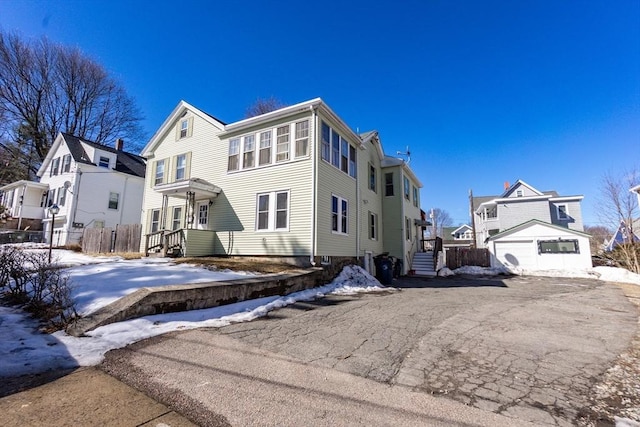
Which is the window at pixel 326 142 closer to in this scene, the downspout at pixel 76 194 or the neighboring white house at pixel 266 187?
the neighboring white house at pixel 266 187

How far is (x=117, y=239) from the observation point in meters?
15.6

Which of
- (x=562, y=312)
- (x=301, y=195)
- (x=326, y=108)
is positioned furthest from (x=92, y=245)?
(x=562, y=312)

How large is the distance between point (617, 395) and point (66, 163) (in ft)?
103

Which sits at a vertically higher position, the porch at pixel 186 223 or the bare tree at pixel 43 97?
the bare tree at pixel 43 97

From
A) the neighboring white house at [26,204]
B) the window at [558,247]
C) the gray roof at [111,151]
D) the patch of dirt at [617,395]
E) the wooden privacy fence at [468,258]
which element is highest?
the gray roof at [111,151]

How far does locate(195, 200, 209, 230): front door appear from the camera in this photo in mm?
13812

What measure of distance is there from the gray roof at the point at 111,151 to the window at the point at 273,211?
744 inches

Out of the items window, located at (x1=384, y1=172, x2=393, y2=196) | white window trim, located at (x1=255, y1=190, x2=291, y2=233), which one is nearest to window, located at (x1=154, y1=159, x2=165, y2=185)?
white window trim, located at (x1=255, y1=190, x2=291, y2=233)

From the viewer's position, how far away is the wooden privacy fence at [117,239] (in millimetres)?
15338

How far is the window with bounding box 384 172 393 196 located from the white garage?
9.43 meters

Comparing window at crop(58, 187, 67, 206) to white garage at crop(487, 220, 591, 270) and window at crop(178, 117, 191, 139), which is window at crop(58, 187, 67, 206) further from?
white garage at crop(487, 220, 591, 270)

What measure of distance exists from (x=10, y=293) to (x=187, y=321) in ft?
14.7

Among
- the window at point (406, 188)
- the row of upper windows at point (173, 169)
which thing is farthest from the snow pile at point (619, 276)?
the row of upper windows at point (173, 169)

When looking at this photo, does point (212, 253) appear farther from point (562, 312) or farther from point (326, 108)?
point (562, 312)
